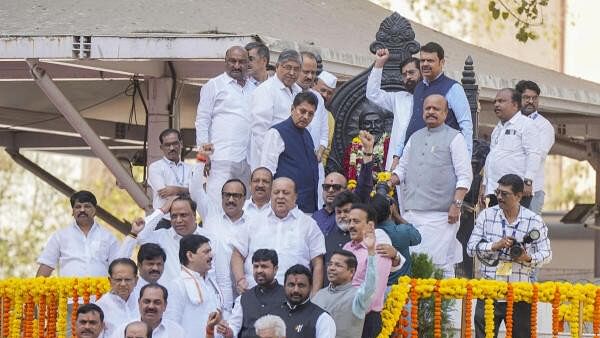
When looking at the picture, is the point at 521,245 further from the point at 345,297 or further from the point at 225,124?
the point at 225,124

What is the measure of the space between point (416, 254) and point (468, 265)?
1806mm

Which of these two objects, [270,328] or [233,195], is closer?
[270,328]

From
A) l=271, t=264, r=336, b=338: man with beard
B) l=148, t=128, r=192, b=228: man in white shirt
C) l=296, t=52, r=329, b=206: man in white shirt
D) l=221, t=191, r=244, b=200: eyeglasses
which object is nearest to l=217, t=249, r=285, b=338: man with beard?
l=271, t=264, r=336, b=338: man with beard

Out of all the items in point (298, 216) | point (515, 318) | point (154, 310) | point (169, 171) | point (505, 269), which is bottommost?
point (154, 310)

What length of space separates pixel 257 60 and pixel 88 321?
368 centimetres

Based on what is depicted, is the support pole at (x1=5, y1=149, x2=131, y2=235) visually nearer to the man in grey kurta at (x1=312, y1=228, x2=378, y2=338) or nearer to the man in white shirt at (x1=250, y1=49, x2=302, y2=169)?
the man in white shirt at (x1=250, y1=49, x2=302, y2=169)

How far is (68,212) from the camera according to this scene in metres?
40.2

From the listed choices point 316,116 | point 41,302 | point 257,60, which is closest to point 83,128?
point 257,60

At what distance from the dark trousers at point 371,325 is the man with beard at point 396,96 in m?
2.03

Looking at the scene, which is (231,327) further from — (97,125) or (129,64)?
(97,125)

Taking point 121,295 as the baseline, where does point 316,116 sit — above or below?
above

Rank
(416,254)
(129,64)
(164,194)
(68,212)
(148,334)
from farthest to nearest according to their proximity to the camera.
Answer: (68,212) < (129,64) < (164,194) < (416,254) < (148,334)

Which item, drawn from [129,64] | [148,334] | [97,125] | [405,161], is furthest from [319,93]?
[97,125]

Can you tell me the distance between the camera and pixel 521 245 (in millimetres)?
13297
